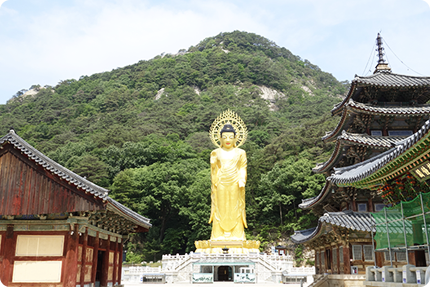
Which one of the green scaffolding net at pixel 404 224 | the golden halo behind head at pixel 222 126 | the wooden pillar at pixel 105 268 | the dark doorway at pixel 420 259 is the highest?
the golden halo behind head at pixel 222 126

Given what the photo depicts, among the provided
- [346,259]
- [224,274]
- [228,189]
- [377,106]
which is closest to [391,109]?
[377,106]

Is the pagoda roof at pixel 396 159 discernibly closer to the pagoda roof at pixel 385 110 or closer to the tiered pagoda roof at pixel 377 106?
the tiered pagoda roof at pixel 377 106

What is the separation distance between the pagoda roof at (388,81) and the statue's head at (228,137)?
12.3 metres

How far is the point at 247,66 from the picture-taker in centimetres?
10906

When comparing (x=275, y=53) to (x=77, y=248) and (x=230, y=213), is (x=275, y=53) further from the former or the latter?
(x=77, y=248)

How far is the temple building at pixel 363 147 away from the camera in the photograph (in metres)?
15.4

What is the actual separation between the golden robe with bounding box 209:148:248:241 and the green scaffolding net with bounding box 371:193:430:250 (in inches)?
712

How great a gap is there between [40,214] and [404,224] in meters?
9.75

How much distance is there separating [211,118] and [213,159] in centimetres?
4486

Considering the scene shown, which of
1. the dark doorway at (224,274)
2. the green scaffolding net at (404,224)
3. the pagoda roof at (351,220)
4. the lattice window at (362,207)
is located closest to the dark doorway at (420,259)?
the green scaffolding net at (404,224)

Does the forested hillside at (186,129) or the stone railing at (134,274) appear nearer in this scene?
the stone railing at (134,274)

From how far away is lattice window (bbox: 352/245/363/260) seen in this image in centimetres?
1542

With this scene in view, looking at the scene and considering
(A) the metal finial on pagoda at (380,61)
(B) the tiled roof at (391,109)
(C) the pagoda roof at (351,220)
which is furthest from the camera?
(A) the metal finial on pagoda at (380,61)

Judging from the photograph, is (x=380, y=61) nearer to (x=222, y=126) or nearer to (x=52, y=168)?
(x=222, y=126)
